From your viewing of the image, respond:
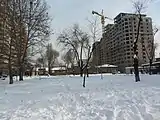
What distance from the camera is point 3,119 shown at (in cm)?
812

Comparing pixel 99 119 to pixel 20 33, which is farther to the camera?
pixel 20 33

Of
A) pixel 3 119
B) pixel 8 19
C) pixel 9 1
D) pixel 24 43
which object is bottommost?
pixel 3 119

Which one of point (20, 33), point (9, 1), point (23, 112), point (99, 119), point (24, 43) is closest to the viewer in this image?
point (99, 119)

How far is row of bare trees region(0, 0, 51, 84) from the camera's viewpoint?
2947 cm

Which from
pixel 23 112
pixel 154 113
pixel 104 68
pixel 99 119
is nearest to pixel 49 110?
pixel 23 112

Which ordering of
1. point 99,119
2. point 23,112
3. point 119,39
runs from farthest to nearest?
point 119,39
point 23,112
point 99,119

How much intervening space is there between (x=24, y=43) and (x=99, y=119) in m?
27.2

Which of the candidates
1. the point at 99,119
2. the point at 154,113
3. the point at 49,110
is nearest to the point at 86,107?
the point at 49,110

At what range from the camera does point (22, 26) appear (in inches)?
1266

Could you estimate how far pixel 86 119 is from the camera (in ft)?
25.5

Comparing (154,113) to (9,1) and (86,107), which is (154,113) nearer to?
(86,107)

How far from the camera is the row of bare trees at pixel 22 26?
96.7ft

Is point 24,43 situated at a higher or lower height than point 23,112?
higher

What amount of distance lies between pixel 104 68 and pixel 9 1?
63.8 m
